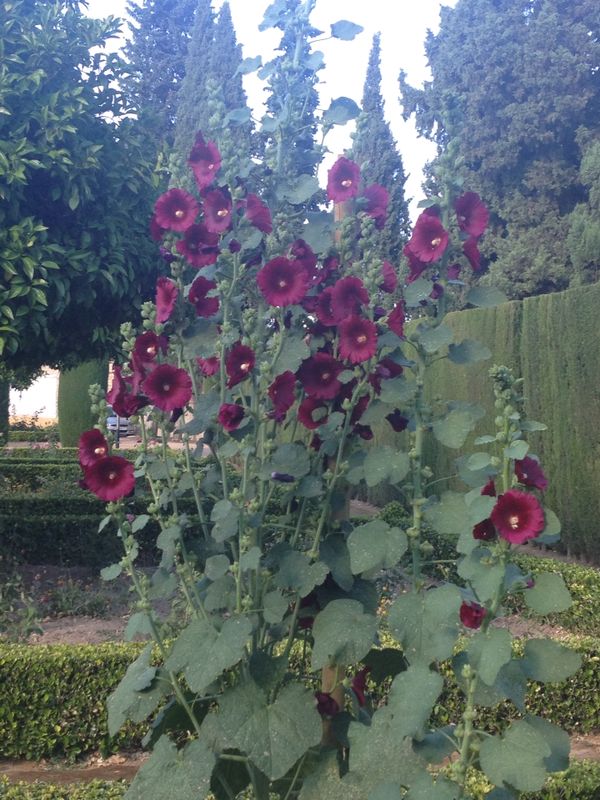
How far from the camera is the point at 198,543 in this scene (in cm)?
204

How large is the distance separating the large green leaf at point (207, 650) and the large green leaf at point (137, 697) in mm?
179

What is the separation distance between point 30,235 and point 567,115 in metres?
19.5

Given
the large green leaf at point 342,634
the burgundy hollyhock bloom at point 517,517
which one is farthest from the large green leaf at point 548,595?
the large green leaf at point 342,634

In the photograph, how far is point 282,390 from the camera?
1.84m

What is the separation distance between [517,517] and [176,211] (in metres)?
1.02

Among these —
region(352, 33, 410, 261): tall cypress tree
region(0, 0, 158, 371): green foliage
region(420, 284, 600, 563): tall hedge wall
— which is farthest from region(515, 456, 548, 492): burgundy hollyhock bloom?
region(352, 33, 410, 261): tall cypress tree

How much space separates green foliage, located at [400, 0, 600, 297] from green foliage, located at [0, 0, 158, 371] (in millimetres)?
15860

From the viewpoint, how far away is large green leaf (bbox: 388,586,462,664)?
1541mm

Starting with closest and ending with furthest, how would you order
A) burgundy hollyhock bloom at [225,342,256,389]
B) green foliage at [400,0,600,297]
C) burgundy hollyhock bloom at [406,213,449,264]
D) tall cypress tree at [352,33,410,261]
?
burgundy hollyhock bloom at [406,213,449,264], burgundy hollyhock bloom at [225,342,256,389], green foliage at [400,0,600,297], tall cypress tree at [352,33,410,261]

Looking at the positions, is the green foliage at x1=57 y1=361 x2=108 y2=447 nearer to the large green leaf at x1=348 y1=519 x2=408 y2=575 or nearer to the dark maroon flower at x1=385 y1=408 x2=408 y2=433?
Result: the dark maroon flower at x1=385 y1=408 x2=408 y2=433

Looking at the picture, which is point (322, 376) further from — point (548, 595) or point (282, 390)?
point (548, 595)

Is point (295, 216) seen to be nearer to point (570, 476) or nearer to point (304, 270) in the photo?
point (304, 270)

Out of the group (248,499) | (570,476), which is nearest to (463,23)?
(570,476)

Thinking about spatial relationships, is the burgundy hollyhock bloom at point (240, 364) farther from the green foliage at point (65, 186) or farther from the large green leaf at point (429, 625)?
the green foliage at point (65, 186)
